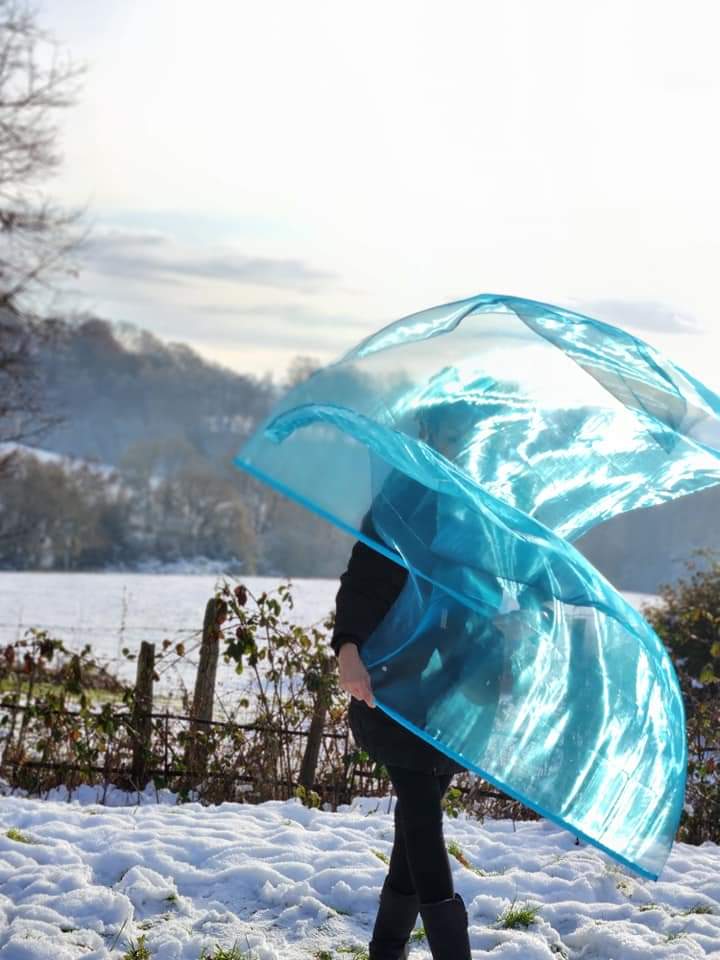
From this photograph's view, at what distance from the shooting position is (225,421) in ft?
253

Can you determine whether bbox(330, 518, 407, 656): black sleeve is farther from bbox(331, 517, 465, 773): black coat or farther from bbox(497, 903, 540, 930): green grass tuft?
bbox(497, 903, 540, 930): green grass tuft

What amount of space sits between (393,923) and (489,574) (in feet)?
4.04

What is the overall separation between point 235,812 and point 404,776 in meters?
2.75

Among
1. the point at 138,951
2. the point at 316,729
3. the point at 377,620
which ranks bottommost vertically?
the point at 138,951

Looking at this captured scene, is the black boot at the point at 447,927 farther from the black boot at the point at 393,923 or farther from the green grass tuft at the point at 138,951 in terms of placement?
the green grass tuft at the point at 138,951

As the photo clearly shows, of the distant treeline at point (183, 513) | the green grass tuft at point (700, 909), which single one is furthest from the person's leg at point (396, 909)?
the distant treeline at point (183, 513)

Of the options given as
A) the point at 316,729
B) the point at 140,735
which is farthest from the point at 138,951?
the point at 140,735

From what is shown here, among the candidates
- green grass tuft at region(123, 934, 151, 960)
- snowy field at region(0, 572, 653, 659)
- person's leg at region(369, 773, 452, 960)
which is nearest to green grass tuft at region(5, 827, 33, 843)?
green grass tuft at region(123, 934, 151, 960)

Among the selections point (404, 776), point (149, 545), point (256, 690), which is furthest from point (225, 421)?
point (404, 776)

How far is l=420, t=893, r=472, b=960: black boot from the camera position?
3.18 m

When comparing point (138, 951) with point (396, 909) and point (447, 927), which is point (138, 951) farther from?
point (447, 927)

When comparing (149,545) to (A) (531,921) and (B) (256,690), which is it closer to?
(B) (256,690)

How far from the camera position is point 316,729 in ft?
23.2

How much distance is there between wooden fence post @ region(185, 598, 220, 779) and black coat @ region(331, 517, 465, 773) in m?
4.11
